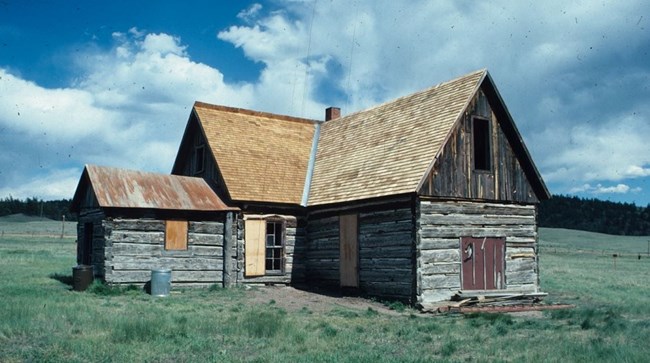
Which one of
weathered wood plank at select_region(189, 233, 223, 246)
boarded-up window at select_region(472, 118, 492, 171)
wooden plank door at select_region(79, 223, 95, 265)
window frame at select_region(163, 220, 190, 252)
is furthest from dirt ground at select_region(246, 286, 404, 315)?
wooden plank door at select_region(79, 223, 95, 265)

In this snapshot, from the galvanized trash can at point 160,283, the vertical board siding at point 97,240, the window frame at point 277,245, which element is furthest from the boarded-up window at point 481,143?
the vertical board siding at point 97,240

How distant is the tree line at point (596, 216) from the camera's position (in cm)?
11756

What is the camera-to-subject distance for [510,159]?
64.0 ft

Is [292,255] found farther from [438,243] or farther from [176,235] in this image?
[438,243]

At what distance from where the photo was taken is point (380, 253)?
18484 mm

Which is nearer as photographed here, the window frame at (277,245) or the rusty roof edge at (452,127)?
the rusty roof edge at (452,127)

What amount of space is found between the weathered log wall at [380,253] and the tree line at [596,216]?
352ft

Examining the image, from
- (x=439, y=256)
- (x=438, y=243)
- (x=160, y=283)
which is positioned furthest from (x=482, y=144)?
(x=160, y=283)

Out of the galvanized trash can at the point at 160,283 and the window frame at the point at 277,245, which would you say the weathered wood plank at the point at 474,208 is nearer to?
the window frame at the point at 277,245

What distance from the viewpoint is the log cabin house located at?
17672mm

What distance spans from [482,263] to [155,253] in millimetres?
10192

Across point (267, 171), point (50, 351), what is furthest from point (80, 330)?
point (267, 171)

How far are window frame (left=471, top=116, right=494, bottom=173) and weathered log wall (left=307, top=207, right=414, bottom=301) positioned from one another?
10.1 ft

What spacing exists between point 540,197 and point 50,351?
15948 mm
